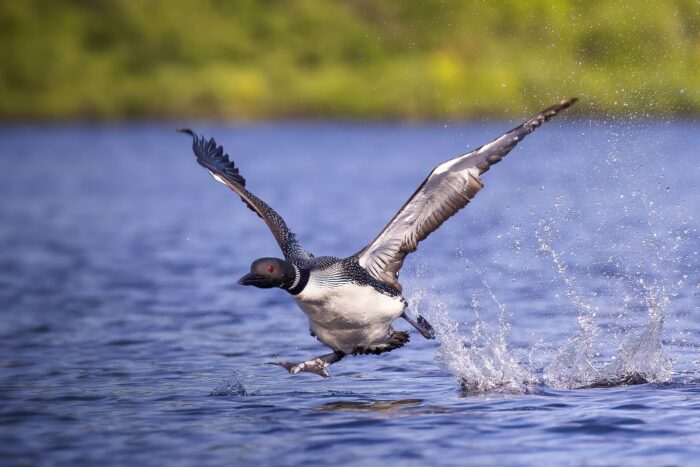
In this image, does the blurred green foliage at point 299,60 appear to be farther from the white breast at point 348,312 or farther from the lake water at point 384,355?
the white breast at point 348,312

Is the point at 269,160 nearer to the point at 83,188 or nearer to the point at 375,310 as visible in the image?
the point at 83,188

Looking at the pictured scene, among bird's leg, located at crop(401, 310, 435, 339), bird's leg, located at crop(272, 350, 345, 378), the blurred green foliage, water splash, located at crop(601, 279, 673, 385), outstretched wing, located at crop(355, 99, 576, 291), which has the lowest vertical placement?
water splash, located at crop(601, 279, 673, 385)

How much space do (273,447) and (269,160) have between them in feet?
129

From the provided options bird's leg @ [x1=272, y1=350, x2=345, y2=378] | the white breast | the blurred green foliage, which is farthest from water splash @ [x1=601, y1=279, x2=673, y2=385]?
the blurred green foliage

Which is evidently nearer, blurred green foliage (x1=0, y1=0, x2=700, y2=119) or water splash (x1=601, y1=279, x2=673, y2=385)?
water splash (x1=601, y1=279, x2=673, y2=385)

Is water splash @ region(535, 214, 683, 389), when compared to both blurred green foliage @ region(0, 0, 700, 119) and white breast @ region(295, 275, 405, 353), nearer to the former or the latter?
white breast @ region(295, 275, 405, 353)

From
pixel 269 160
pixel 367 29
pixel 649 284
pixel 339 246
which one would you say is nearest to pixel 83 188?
pixel 269 160

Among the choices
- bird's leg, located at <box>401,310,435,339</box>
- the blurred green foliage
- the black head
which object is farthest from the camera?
the blurred green foliage

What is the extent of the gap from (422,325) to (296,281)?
1.89m

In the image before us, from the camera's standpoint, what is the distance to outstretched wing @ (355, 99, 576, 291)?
33.3 feet

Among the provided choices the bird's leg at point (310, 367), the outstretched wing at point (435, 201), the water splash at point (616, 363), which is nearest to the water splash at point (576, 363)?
the water splash at point (616, 363)

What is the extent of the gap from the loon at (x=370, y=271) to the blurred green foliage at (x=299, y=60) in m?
40.0

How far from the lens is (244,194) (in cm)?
1141

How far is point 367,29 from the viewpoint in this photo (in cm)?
7825
